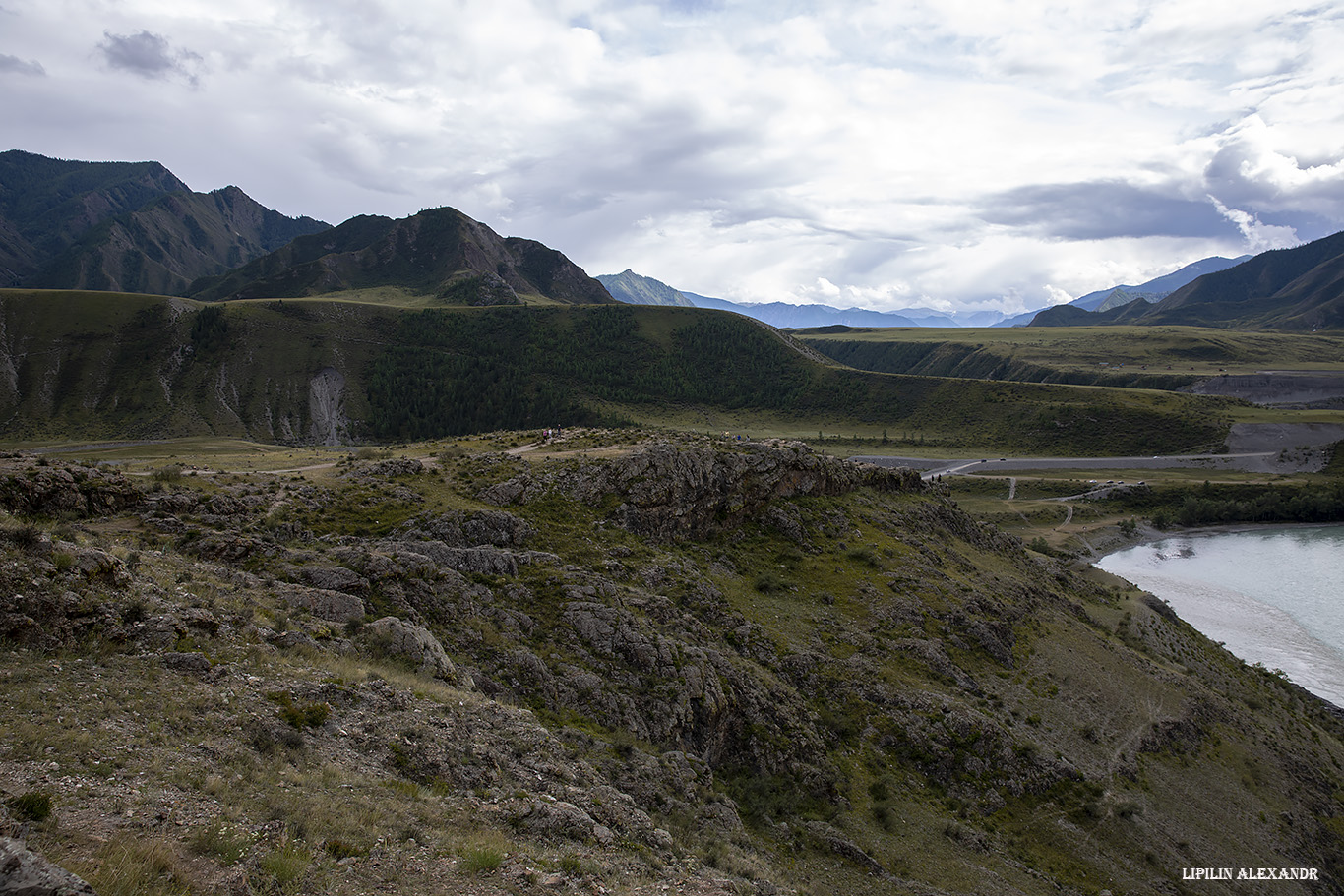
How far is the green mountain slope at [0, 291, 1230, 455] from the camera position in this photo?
367 ft

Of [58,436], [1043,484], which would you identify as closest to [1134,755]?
[1043,484]

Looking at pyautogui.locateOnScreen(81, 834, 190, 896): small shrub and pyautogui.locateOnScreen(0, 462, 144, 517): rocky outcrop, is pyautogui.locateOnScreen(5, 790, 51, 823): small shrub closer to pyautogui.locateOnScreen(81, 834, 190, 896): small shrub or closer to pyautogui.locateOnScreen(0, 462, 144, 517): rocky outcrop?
pyautogui.locateOnScreen(81, 834, 190, 896): small shrub

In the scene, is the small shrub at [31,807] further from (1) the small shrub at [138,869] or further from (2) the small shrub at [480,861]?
(2) the small shrub at [480,861]

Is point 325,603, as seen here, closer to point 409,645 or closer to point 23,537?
point 409,645

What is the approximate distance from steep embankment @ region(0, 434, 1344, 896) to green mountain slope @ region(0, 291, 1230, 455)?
96.9m

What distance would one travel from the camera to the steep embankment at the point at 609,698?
33.2 ft

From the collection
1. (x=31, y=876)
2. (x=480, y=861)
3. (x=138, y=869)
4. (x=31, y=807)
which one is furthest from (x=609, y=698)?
(x=31, y=876)

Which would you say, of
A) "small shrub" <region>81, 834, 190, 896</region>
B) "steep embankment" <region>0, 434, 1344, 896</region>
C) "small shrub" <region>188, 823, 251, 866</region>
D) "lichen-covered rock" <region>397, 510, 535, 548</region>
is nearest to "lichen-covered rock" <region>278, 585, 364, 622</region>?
"steep embankment" <region>0, 434, 1344, 896</region>

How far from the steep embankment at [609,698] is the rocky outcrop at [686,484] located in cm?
19

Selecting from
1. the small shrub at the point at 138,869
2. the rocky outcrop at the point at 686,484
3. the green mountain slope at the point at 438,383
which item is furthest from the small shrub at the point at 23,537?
the green mountain slope at the point at 438,383

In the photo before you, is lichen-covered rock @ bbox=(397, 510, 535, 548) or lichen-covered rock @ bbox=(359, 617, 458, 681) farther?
lichen-covered rock @ bbox=(397, 510, 535, 548)

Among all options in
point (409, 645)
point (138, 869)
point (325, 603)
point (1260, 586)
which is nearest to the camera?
point (138, 869)

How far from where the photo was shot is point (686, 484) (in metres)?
33.8

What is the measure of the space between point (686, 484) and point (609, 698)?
50.0 ft
